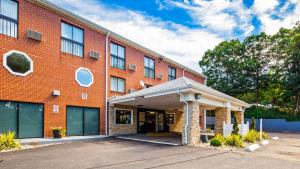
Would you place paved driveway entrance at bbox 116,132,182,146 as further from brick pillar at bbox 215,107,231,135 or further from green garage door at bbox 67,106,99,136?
brick pillar at bbox 215,107,231,135

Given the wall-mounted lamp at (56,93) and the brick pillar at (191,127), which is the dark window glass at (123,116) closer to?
the wall-mounted lamp at (56,93)

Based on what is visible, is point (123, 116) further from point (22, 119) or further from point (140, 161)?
point (140, 161)

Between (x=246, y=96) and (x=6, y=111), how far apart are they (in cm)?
3738

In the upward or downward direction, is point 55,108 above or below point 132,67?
below

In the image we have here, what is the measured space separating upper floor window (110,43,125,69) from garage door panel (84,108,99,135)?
13.6 feet

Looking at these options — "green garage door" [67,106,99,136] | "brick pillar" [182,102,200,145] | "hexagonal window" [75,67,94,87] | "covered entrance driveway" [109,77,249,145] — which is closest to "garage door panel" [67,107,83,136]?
"green garage door" [67,106,99,136]

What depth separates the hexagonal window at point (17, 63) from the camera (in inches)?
491

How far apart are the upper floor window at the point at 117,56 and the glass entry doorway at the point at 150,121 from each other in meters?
4.53

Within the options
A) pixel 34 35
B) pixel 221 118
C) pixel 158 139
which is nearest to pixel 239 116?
pixel 221 118

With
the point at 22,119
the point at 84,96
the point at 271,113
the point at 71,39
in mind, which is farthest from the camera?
the point at 271,113

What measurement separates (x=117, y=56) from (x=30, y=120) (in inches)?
339

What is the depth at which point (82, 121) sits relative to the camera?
53.8ft

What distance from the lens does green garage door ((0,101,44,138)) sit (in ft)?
40.2

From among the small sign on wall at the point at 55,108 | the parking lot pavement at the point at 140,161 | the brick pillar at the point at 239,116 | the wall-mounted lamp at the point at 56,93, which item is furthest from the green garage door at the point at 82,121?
the brick pillar at the point at 239,116
